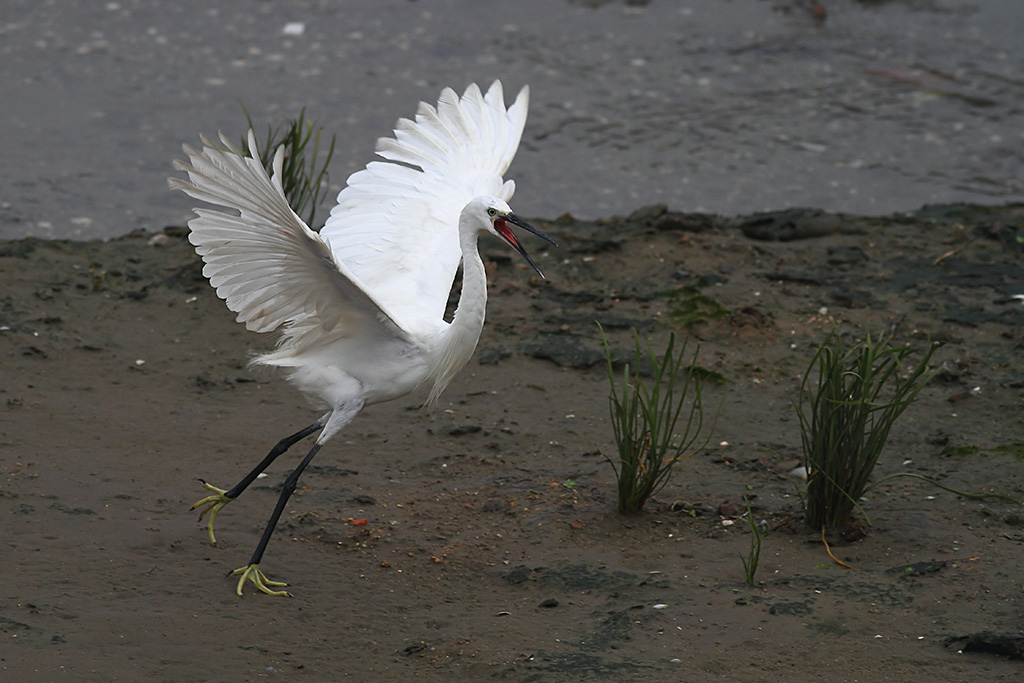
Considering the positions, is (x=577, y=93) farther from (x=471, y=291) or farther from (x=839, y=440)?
(x=839, y=440)

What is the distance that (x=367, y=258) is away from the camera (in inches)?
201

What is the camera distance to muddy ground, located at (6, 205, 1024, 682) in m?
3.72

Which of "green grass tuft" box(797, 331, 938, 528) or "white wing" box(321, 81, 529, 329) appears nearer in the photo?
"green grass tuft" box(797, 331, 938, 528)

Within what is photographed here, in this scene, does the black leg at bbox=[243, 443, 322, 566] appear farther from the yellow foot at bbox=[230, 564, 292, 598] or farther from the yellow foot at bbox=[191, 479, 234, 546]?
the yellow foot at bbox=[191, 479, 234, 546]

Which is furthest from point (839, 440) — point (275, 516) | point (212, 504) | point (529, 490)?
point (212, 504)

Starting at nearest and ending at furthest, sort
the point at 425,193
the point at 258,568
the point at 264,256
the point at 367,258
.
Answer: the point at 264,256
the point at 258,568
the point at 367,258
the point at 425,193

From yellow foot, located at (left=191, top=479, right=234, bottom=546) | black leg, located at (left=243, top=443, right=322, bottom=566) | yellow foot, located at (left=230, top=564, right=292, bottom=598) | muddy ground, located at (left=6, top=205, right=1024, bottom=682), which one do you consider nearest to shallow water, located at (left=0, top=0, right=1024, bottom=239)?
muddy ground, located at (left=6, top=205, right=1024, bottom=682)

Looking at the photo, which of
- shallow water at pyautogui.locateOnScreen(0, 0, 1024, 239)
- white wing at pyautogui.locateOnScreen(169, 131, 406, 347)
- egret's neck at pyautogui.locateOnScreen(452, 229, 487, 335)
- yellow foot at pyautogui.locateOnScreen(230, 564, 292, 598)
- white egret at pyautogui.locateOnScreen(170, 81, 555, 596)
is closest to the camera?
white wing at pyautogui.locateOnScreen(169, 131, 406, 347)

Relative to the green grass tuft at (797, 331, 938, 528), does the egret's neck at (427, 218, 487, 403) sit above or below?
above

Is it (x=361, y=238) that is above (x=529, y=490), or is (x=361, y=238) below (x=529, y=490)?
above

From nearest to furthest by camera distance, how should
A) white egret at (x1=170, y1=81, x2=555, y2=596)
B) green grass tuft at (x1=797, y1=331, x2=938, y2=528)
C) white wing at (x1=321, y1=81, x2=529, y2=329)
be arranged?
white egret at (x1=170, y1=81, x2=555, y2=596) < green grass tuft at (x1=797, y1=331, x2=938, y2=528) < white wing at (x1=321, y1=81, x2=529, y2=329)

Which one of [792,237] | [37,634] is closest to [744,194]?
[792,237]

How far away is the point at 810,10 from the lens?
1154 cm

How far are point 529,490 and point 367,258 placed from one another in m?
1.30
